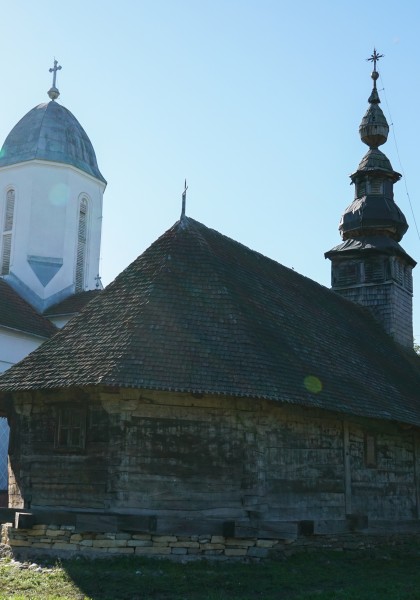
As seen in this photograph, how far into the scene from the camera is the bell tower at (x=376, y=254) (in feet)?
81.7

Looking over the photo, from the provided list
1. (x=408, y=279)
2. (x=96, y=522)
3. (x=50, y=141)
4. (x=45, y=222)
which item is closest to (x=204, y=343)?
(x=96, y=522)

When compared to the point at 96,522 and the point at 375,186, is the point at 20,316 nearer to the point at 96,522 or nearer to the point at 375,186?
the point at 375,186

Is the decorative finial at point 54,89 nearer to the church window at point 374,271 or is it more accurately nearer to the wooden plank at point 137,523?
the church window at point 374,271

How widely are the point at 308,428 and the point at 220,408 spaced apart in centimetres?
205

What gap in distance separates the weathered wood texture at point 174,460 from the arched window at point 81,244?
46.2 ft

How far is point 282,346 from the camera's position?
15070mm

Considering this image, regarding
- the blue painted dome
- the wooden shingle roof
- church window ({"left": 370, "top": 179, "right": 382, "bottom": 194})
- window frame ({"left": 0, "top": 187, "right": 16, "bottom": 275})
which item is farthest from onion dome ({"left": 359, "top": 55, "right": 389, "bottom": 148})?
window frame ({"left": 0, "top": 187, "right": 16, "bottom": 275})

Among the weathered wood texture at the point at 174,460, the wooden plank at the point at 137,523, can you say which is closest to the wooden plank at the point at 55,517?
the weathered wood texture at the point at 174,460

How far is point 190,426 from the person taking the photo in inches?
525

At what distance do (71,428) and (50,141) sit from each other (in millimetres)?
16440

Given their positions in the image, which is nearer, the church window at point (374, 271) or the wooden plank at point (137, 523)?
the wooden plank at point (137, 523)

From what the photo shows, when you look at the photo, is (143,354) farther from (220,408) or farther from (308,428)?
(308,428)

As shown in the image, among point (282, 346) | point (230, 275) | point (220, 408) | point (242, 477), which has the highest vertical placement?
point (230, 275)

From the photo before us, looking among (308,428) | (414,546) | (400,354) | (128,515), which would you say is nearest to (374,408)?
(308,428)
